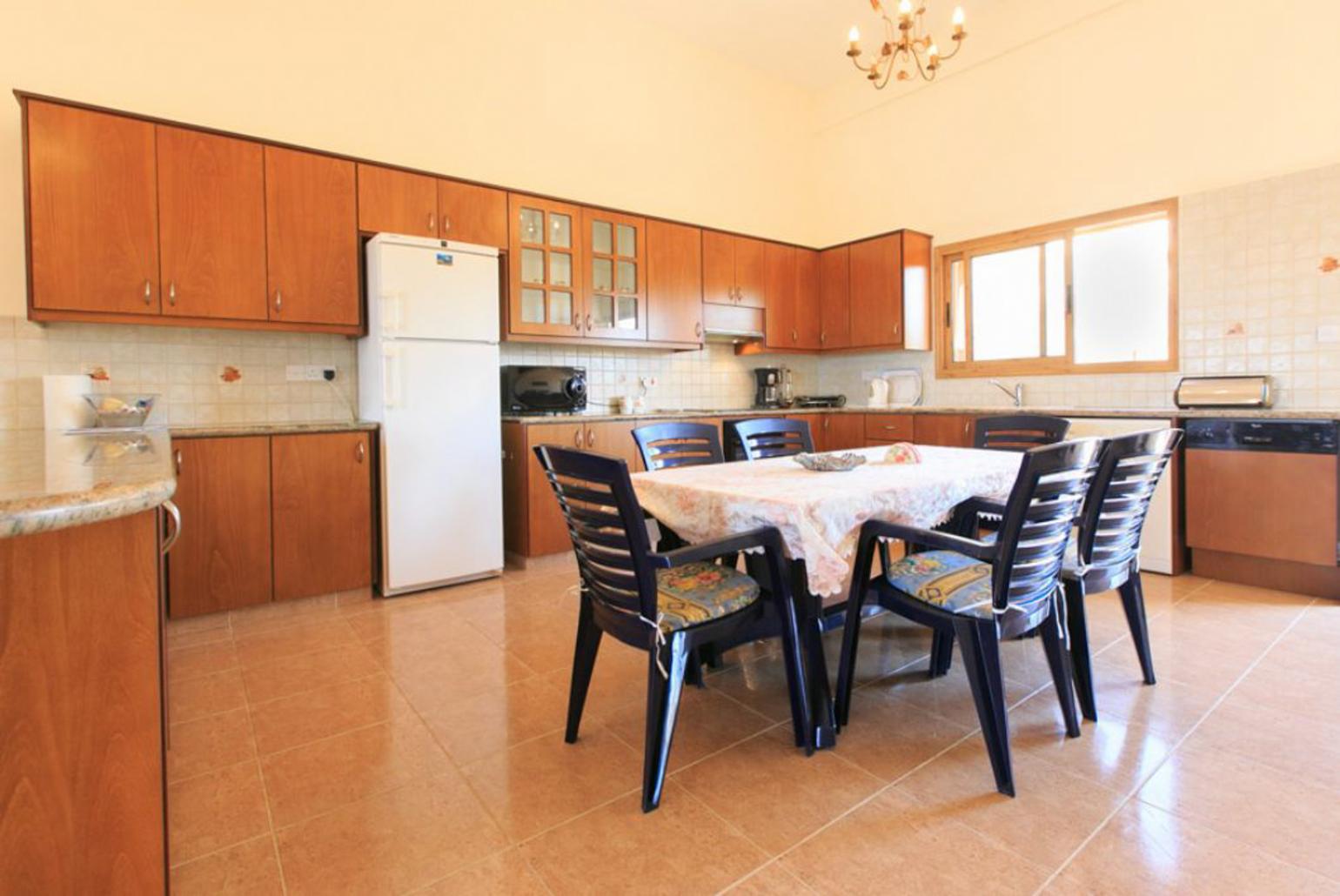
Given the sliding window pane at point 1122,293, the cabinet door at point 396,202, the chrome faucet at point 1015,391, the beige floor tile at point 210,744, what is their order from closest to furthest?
the beige floor tile at point 210,744 < the cabinet door at point 396,202 < the sliding window pane at point 1122,293 < the chrome faucet at point 1015,391

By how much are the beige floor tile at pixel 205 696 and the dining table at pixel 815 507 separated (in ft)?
5.04

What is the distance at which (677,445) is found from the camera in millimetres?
2658

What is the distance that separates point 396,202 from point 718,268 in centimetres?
231

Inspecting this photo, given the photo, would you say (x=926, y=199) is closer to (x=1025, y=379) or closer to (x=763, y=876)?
(x=1025, y=379)

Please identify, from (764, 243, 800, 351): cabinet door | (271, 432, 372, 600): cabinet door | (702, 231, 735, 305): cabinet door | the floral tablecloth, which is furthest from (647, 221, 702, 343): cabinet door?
the floral tablecloth

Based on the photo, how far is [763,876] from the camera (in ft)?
4.42

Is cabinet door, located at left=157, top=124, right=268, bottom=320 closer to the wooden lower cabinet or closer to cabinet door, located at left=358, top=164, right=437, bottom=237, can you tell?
cabinet door, located at left=358, top=164, right=437, bottom=237

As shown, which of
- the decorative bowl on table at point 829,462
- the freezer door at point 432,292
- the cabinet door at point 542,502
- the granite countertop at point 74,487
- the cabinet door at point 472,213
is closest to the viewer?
the granite countertop at point 74,487

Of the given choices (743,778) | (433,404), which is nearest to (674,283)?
(433,404)

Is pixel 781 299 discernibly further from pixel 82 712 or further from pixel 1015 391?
pixel 82 712

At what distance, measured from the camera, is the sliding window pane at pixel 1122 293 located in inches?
160

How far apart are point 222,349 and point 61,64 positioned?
135 cm

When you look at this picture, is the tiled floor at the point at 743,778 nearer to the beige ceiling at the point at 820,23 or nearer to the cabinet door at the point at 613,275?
the cabinet door at the point at 613,275

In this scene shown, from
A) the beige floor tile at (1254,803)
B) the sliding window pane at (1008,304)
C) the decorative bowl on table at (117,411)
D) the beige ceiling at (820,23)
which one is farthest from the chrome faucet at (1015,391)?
the decorative bowl on table at (117,411)
